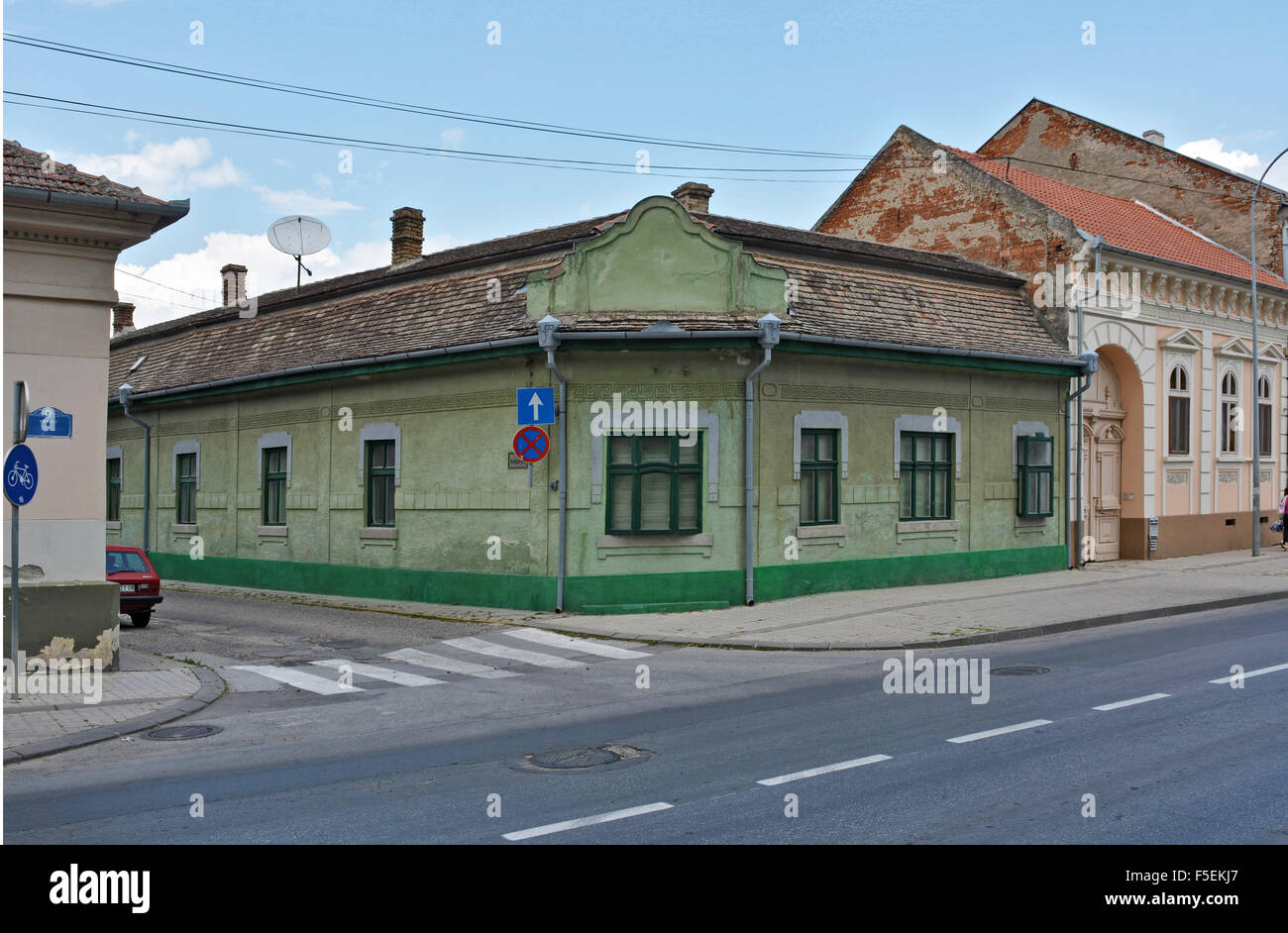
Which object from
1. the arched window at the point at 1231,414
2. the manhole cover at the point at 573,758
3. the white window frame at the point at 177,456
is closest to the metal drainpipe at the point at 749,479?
the manhole cover at the point at 573,758

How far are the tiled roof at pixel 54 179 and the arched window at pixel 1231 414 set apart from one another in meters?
24.2

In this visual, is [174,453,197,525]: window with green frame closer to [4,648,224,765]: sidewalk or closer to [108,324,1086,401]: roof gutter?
[108,324,1086,401]: roof gutter

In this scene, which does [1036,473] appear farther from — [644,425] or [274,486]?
[274,486]

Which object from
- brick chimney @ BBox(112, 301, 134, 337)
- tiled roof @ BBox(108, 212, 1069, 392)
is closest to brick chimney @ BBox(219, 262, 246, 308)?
brick chimney @ BBox(112, 301, 134, 337)

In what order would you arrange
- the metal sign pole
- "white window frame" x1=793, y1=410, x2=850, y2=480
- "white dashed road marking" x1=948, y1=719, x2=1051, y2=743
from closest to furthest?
"white dashed road marking" x1=948, y1=719, x2=1051, y2=743
the metal sign pole
"white window frame" x1=793, y1=410, x2=850, y2=480

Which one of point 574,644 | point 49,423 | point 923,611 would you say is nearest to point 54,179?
point 49,423

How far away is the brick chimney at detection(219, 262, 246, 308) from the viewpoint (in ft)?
113

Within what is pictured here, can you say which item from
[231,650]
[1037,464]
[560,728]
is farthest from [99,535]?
[1037,464]

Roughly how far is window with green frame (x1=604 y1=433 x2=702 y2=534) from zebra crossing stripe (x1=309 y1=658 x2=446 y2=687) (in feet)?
15.7

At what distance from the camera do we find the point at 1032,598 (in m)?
17.7

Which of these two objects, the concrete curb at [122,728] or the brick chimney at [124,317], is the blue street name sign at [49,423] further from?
the brick chimney at [124,317]
